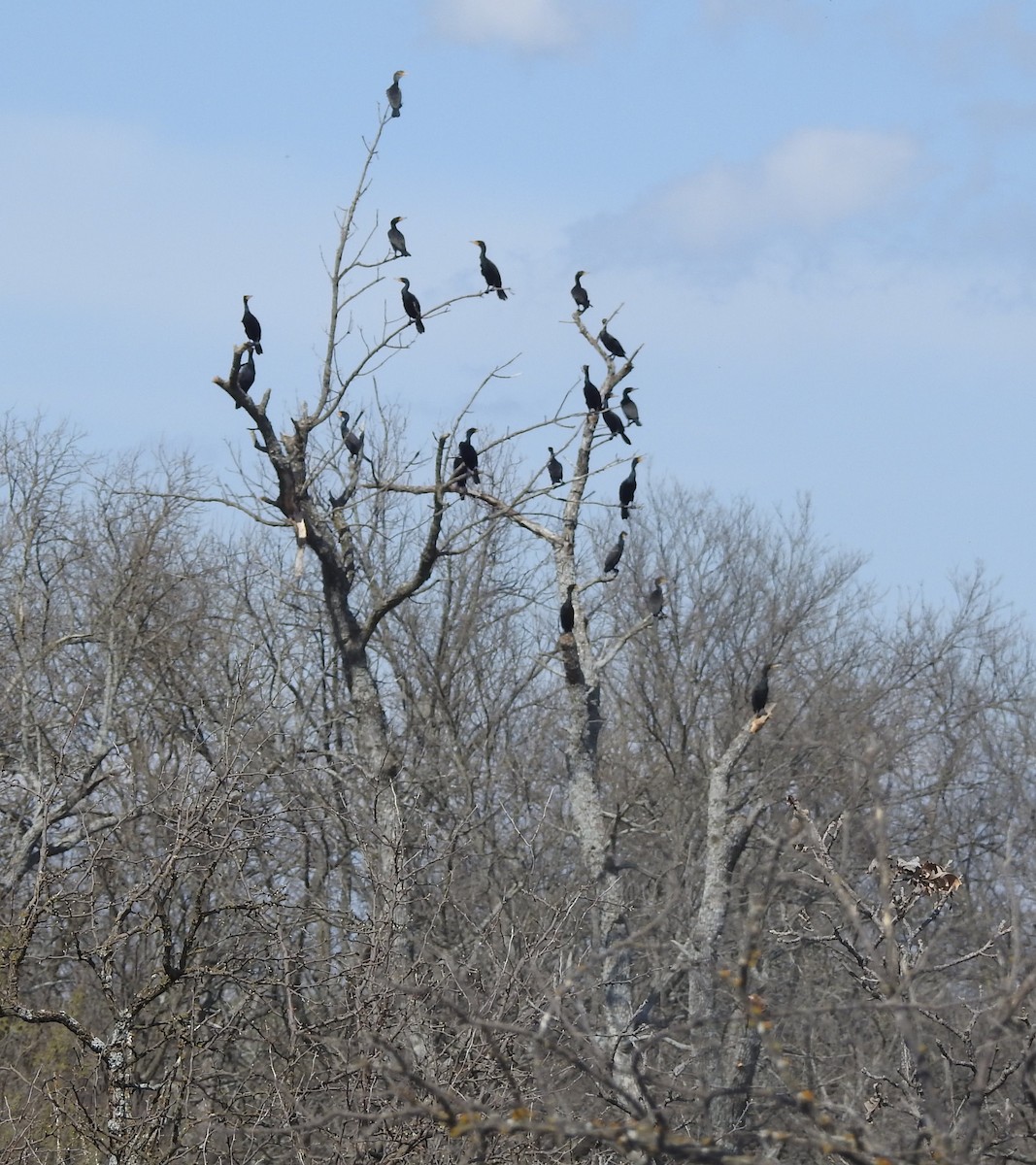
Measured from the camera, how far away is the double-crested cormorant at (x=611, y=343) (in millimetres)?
14663

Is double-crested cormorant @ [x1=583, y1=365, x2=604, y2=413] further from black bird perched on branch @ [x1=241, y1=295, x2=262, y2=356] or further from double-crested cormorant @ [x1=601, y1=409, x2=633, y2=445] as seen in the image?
black bird perched on branch @ [x1=241, y1=295, x2=262, y2=356]

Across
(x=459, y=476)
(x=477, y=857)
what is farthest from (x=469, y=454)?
(x=477, y=857)

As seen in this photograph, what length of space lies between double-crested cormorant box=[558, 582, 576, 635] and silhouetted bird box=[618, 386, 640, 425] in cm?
236

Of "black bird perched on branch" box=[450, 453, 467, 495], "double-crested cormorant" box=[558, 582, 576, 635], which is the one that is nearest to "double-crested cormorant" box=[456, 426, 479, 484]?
"black bird perched on branch" box=[450, 453, 467, 495]

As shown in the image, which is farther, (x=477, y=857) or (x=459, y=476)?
→ (x=477, y=857)

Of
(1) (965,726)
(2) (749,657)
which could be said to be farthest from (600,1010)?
(1) (965,726)

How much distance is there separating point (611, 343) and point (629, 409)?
1.45 metres

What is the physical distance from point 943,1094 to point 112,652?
51.5ft

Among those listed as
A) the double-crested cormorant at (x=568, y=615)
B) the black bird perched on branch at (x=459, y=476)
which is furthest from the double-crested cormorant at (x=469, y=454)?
the double-crested cormorant at (x=568, y=615)

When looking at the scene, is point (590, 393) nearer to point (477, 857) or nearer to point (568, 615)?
point (568, 615)

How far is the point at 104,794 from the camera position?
21.1 metres

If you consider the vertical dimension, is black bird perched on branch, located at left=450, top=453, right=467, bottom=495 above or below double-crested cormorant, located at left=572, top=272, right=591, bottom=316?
below

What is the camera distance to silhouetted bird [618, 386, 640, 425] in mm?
15875

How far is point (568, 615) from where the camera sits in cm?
1407
